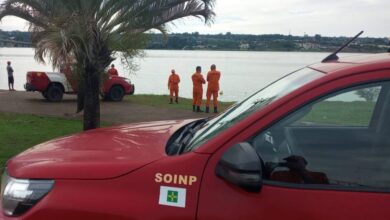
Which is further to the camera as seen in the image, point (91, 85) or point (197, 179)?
point (91, 85)

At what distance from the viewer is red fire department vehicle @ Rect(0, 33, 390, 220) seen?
2.45 meters

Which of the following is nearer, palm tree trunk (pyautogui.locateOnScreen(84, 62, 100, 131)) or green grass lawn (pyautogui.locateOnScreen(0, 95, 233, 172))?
green grass lawn (pyautogui.locateOnScreen(0, 95, 233, 172))

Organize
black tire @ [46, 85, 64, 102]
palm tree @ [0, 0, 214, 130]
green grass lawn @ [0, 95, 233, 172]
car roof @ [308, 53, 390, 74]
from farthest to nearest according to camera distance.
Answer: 1. black tire @ [46, 85, 64, 102]
2. palm tree @ [0, 0, 214, 130]
3. green grass lawn @ [0, 95, 233, 172]
4. car roof @ [308, 53, 390, 74]

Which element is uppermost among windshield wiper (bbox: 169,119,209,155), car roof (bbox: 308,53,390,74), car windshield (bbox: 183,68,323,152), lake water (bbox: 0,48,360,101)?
car roof (bbox: 308,53,390,74)

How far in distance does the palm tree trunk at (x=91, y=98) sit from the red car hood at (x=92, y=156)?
795 centimetres

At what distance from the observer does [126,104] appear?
20109mm

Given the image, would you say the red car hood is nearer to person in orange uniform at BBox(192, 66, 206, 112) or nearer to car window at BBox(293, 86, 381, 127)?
car window at BBox(293, 86, 381, 127)

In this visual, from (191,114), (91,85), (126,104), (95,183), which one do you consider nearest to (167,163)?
(95,183)

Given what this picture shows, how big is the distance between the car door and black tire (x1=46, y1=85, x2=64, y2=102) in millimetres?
18390

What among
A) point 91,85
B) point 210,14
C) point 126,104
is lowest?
point 126,104

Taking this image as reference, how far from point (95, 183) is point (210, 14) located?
379 inches

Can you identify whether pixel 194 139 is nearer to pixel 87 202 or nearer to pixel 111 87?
pixel 87 202

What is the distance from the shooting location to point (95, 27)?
A: 410 inches

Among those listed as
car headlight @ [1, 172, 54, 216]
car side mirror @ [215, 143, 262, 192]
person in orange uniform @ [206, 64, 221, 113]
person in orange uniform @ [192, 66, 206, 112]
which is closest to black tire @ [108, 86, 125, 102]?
person in orange uniform @ [192, 66, 206, 112]
